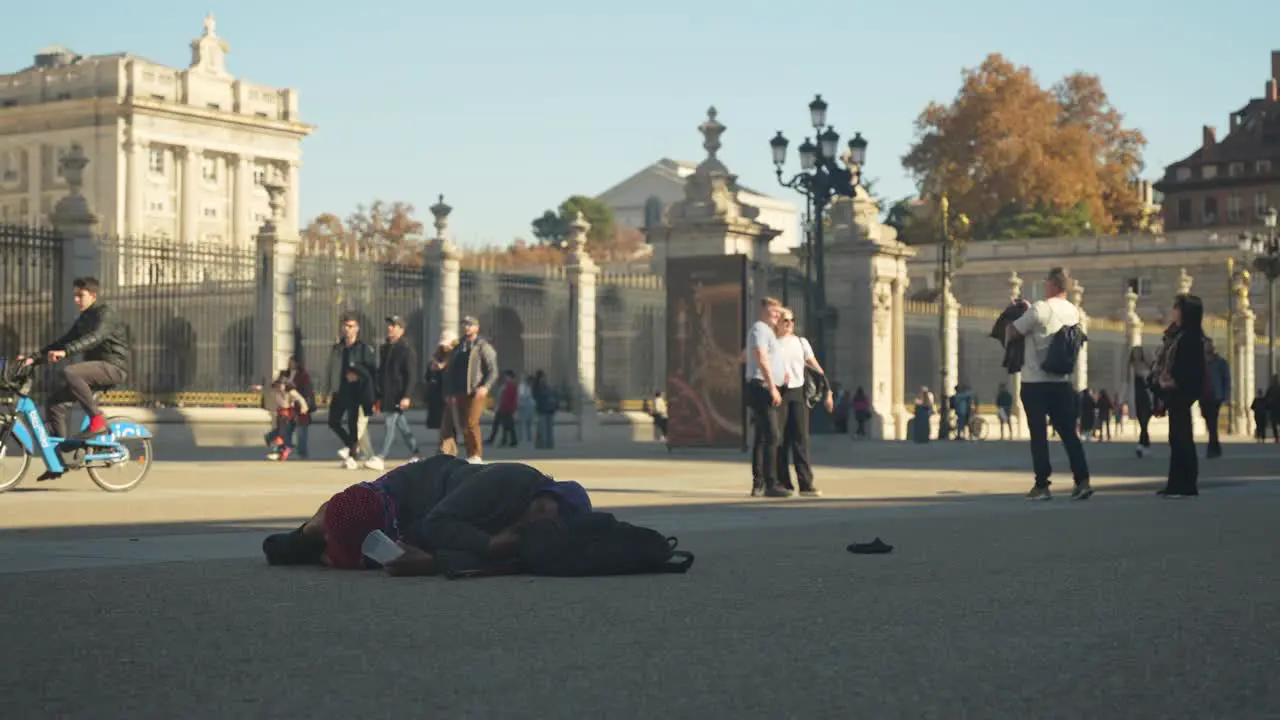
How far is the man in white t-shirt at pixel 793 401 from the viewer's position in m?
16.2

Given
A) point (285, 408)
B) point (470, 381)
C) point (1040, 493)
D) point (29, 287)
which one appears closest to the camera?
point (1040, 493)

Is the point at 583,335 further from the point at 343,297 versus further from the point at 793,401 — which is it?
the point at 793,401

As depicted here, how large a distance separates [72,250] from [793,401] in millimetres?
13912

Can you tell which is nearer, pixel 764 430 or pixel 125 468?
pixel 764 430

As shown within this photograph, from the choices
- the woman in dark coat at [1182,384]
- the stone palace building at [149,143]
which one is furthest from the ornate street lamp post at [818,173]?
the stone palace building at [149,143]

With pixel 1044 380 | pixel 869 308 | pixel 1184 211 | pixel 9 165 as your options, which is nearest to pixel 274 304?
pixel 869 308

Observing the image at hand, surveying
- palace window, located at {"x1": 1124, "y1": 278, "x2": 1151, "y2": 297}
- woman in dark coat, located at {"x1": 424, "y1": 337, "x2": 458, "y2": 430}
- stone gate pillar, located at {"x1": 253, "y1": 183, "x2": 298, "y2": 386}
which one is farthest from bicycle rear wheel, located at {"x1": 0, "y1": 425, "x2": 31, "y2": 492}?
palace window, located at {"x1": 1124, "y1": 278, "x2": 1151, "y2": 297}

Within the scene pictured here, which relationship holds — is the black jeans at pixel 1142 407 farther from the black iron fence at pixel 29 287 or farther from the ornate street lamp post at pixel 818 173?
the black iron fence at pixel 29 287

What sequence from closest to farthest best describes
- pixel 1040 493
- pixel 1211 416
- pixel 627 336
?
pixel 1040 493 < pixel 1211 416 < pixel 627 336

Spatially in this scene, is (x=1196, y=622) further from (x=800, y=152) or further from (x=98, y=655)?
(x=800, y=152)

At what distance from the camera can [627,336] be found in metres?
34.4

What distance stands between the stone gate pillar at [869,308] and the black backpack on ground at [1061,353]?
63.9 feet

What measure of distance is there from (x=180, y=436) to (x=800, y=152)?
450 inches

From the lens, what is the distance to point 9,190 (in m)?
106
